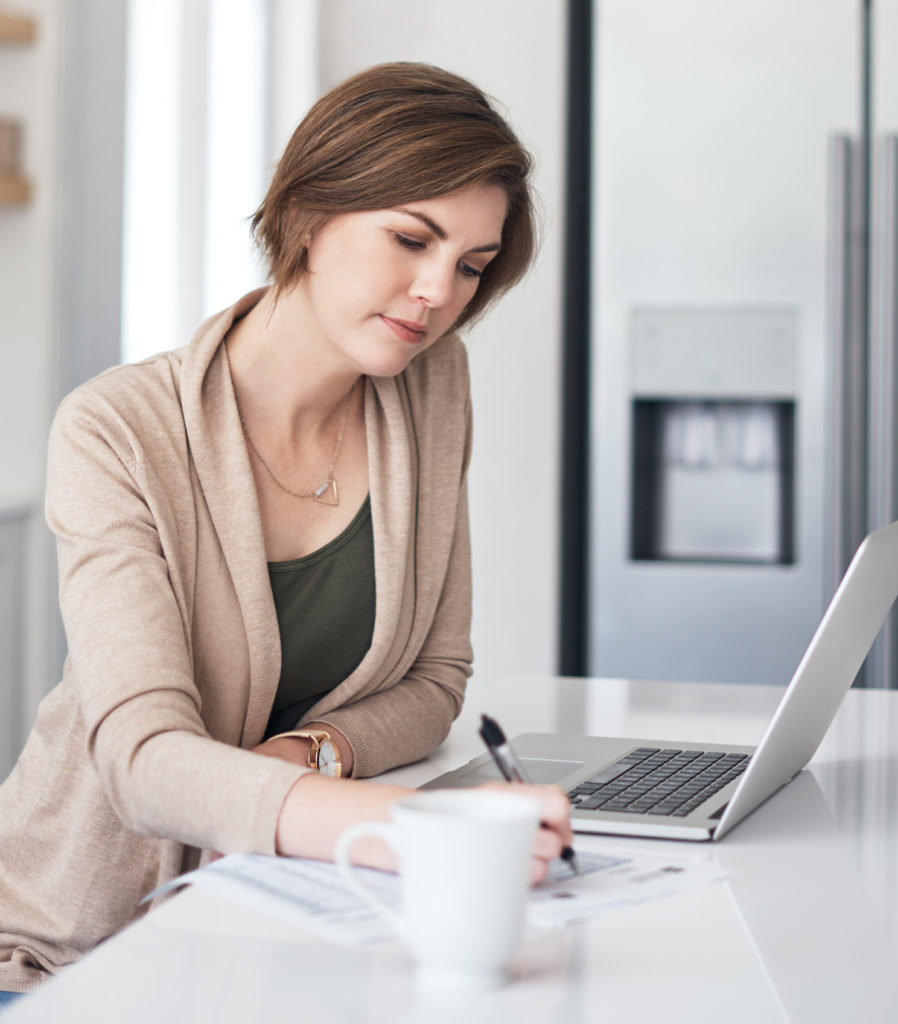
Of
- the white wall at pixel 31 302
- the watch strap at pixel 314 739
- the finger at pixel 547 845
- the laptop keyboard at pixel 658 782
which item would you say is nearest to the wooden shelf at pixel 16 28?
the white wall at pixel 31 302

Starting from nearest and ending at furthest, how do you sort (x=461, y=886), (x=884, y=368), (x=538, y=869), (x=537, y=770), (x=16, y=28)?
(x=461, y=886)
(x=538, y=869)
(x=537, y=770)
(x=16, y=28)
(x=884, y=368)

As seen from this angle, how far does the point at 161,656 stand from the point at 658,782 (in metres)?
0.42

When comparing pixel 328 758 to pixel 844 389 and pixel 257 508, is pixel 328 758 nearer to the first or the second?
pixel 257 508

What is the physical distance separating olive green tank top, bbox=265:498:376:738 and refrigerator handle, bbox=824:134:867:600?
2.04 metres

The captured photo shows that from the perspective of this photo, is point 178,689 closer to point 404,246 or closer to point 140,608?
point 140,608

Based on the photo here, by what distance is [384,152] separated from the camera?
1.21 meters

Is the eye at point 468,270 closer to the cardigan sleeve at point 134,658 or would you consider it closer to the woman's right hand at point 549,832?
the cardigan sleeve at point 134,658

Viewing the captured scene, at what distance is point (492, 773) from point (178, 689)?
30 centimetres

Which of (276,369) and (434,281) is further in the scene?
(276,369)

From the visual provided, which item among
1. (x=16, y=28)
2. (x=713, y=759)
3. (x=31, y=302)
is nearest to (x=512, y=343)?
(x=31, y=302)

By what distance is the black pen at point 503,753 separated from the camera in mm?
803

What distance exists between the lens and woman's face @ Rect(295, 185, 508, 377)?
1.23 metres

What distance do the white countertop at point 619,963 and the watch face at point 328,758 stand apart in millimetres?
297

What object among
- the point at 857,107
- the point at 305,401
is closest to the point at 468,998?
the point at 305,401
